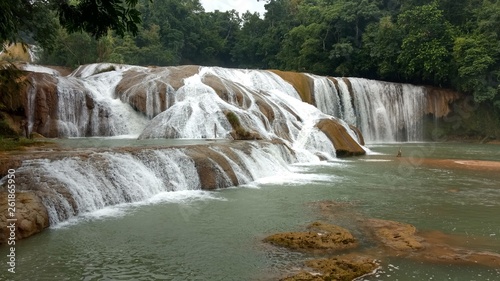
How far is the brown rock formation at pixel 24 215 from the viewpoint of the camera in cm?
701

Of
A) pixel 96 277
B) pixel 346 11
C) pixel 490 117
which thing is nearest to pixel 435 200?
pixel 96 277

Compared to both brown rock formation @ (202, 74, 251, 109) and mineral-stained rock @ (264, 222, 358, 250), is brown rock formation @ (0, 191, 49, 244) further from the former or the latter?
brown rock formation @ (202, 74, 251, 109)

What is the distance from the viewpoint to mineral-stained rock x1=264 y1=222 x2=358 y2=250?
6852mm

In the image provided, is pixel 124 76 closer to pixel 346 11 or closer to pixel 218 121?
pixel 218 121

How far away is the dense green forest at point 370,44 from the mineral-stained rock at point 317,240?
17.3m

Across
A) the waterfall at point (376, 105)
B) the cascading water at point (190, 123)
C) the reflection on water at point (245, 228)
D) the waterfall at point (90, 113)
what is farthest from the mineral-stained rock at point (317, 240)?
the waterfall at point (376, 105)

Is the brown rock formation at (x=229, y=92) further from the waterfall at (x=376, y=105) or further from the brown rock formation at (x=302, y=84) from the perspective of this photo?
the waterfall at (x=376, y=105)

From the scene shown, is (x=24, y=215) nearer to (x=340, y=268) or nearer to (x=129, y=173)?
(x=129, y=173)

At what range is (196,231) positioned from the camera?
7777 millimetres

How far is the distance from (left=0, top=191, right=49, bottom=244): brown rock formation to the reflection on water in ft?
0.73

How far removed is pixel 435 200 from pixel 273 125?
34.7 ft

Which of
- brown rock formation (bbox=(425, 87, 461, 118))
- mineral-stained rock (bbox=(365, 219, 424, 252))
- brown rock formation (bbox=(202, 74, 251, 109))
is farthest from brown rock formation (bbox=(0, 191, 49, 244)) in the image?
brown rock formation (bbox=(425, 87, 461, 118))

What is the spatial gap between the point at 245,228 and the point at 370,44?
104 ft

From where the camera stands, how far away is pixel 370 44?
120ft
